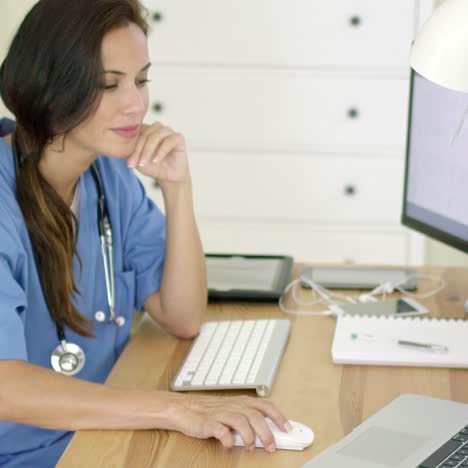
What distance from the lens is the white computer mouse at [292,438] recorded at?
117cm

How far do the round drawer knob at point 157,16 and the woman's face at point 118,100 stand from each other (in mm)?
1446

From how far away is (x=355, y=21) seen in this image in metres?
2.89

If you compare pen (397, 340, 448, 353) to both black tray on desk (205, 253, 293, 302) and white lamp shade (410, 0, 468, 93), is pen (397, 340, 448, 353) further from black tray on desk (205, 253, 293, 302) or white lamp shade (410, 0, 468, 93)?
white lamp shade (410, 0, 468, 93)

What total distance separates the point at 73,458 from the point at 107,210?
60 cm

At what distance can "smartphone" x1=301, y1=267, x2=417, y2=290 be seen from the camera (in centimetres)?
178

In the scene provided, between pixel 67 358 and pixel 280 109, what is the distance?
161 cm

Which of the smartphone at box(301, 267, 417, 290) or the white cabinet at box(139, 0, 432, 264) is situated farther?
the white cabinet at box(139, 0, 432, 264)

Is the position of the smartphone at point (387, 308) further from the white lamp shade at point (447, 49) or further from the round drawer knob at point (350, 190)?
the round drawer knob at point (350, 190)

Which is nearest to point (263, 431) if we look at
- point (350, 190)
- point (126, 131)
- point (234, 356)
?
point (234, 356)

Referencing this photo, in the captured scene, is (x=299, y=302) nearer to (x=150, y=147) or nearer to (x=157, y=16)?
(x=150, y=147)

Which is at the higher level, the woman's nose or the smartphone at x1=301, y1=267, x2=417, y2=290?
the woman's nose

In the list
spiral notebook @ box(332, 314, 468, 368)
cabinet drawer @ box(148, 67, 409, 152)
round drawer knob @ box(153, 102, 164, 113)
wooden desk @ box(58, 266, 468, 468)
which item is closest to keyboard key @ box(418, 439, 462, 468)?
wooden desk @ box(58, 266, 468, 468)

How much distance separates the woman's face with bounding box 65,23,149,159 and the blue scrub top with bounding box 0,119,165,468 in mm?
131

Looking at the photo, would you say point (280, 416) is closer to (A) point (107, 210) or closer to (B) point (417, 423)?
(B) point (417, 423)
